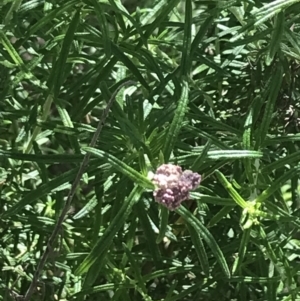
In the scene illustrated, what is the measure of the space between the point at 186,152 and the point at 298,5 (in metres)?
0.23

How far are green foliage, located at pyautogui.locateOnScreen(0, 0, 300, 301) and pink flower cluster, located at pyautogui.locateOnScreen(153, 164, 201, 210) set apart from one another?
0.04 metres

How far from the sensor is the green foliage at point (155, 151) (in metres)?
0.83

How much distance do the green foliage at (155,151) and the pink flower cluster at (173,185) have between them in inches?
1.7

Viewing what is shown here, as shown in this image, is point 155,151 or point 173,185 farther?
point 155,151

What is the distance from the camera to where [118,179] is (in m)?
0.97

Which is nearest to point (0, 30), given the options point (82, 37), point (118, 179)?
point (82, 37)

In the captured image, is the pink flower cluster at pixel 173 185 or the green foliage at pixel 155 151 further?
the green foliage at pixel 155 151

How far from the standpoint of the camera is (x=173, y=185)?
67cm

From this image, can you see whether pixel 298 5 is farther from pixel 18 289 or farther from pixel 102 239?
pixel 18 289

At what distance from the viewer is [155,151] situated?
81 cm

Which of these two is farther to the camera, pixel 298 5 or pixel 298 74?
pixel 298 74

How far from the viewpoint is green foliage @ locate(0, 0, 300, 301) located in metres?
0.83

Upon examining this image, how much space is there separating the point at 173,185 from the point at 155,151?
0.14 metres

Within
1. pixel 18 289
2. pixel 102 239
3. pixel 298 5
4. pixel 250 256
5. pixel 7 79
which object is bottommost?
pixel 18 289
